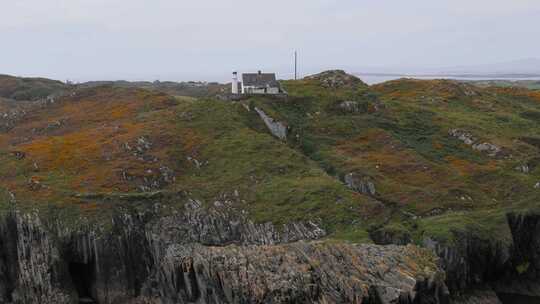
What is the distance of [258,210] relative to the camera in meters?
64.0

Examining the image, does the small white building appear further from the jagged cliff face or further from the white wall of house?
the jagged cliff face

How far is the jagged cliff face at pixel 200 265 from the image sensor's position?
159ft

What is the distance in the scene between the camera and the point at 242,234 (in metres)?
61.2

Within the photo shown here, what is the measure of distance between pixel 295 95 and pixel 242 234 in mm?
51040

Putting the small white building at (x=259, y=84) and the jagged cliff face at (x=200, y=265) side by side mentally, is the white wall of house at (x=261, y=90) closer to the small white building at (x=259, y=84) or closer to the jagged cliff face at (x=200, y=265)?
the small white building at (x=259, y=84)

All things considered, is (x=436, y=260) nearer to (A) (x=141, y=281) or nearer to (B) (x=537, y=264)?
(B) (x=537, y=264)

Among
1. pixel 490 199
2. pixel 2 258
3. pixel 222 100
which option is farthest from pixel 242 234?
pixel 222 100

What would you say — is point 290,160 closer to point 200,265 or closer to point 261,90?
point 200,265

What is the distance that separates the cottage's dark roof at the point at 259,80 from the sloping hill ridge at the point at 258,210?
43.7 ft

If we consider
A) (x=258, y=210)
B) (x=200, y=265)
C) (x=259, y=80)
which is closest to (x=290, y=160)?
(x=258, y=210)

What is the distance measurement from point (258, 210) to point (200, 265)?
13.1 m

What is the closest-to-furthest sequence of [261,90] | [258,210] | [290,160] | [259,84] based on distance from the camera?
1. [258,210]
2. [290,160]
3. [261,90]
4. [259,84]

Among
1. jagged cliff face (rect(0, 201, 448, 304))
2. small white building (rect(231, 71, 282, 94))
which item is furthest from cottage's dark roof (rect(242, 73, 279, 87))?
jagged cliff face (rect(0, 201, 448, 304))

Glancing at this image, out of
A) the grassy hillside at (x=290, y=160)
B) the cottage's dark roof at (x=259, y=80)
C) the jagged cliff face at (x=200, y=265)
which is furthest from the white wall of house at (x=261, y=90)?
the jagged cliff face at (x=200, y=265)
